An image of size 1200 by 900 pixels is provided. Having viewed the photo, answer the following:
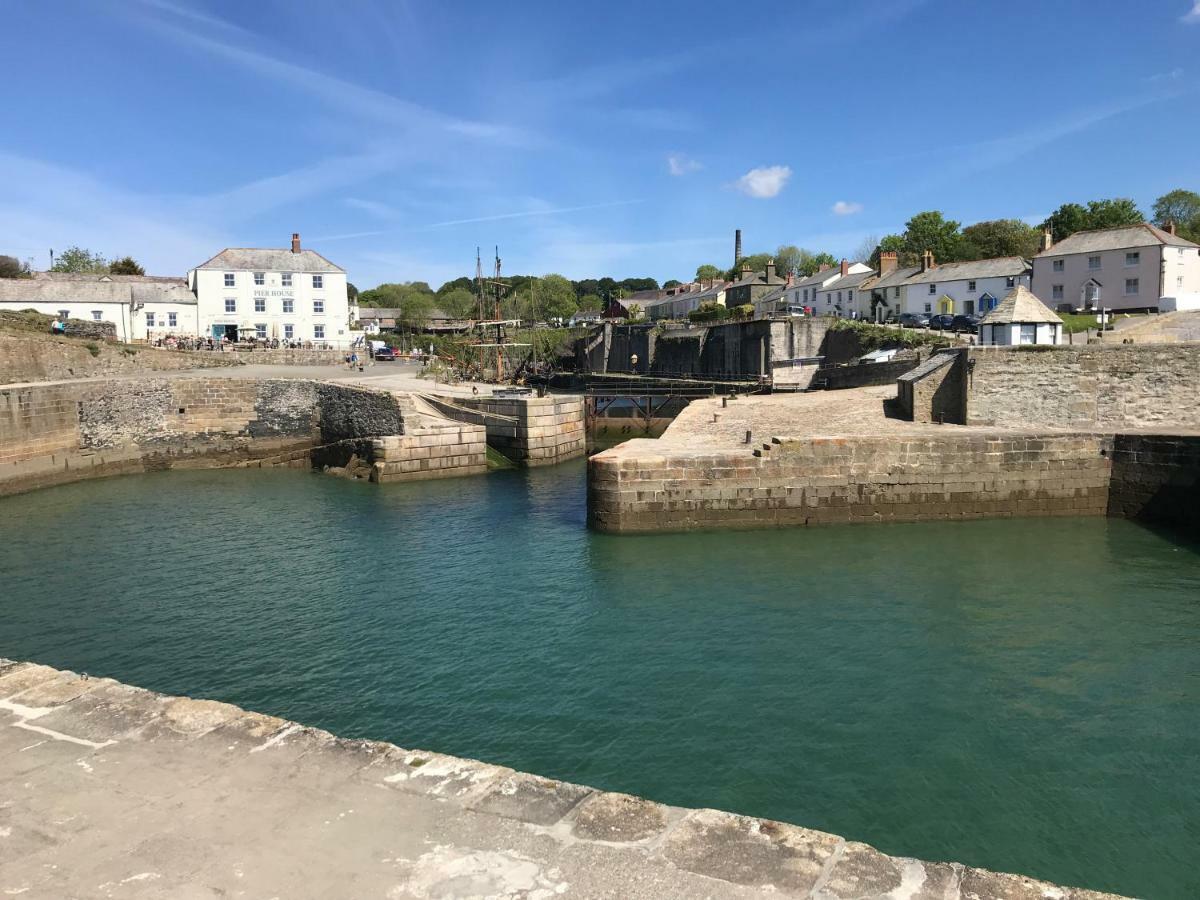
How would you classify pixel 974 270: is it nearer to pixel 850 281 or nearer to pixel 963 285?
pixel 963 285

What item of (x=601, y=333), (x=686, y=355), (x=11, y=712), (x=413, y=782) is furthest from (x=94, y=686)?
(x=601, y=333)

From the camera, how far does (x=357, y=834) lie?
196 inches

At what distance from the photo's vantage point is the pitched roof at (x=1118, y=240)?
43188 mm

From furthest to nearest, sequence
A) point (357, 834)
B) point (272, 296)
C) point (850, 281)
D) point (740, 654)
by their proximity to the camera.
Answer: point (850, 281), point (272, 296), point (740, 654), point (357, 834)

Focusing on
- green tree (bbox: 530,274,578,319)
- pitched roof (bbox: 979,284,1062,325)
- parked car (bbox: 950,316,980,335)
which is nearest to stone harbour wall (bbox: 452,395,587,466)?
pitched roof (bbox: 979,284,1062,325)

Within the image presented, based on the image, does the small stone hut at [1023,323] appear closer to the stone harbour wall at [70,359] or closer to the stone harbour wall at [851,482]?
the stone harbour wall at [851,482]

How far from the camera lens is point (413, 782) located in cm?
555

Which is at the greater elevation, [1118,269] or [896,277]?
[896,277]

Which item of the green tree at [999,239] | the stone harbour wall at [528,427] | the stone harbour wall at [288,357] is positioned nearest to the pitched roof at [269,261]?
the stone harbour wall at [288,357]

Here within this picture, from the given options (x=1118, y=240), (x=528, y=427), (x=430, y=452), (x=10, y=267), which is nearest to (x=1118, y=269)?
(x=1118, y=240)

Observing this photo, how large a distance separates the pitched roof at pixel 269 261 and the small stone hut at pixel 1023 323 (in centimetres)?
4145

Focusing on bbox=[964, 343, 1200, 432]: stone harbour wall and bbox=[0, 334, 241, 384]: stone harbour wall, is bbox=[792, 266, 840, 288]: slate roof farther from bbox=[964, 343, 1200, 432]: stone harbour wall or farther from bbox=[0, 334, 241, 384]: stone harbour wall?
bbox=[0, 334, 241, 384]: stone harbour wall

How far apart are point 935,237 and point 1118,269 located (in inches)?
1451

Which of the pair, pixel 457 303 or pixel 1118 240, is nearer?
pixel 1118 240
